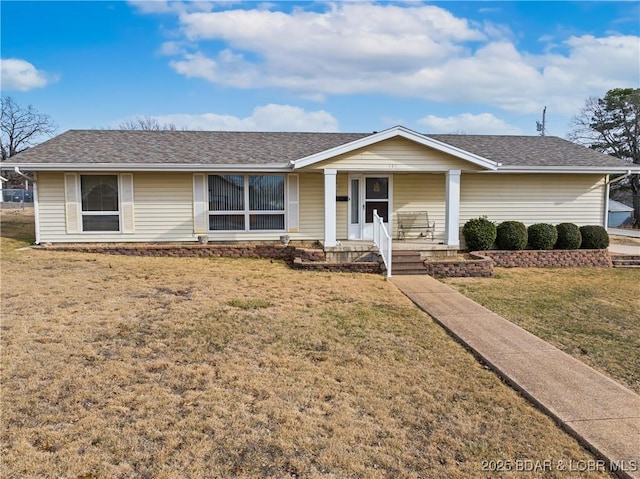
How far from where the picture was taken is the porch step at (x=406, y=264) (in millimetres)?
11344

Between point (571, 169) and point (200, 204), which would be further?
point (571, 169)

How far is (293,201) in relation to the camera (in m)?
14.0

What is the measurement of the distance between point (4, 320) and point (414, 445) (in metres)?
5.74

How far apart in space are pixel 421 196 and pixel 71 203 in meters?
10.4

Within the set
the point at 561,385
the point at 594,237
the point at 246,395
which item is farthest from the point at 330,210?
the point at 246,395

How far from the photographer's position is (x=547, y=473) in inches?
125

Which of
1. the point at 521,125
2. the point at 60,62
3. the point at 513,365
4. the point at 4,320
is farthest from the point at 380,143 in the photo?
the point at 521,125

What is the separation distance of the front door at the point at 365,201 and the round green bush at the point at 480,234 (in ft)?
8.10

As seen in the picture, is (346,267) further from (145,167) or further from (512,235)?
(145,167)

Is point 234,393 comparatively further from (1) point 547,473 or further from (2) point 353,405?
(1) point 547,473

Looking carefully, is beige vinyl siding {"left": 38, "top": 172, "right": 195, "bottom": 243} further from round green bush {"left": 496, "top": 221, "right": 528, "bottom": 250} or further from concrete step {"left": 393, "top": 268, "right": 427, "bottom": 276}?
round green bush {"left": 496, "top": 221, "right": 528, "bottom": 250}

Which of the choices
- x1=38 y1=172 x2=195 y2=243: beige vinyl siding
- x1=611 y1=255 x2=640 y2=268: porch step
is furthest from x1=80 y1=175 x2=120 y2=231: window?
x1=611 y1=255 x2=640 y2=268: porch step

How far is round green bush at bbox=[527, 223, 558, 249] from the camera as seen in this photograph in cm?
1330

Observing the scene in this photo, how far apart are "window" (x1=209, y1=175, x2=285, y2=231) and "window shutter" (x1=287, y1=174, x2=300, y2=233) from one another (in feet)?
0.73
